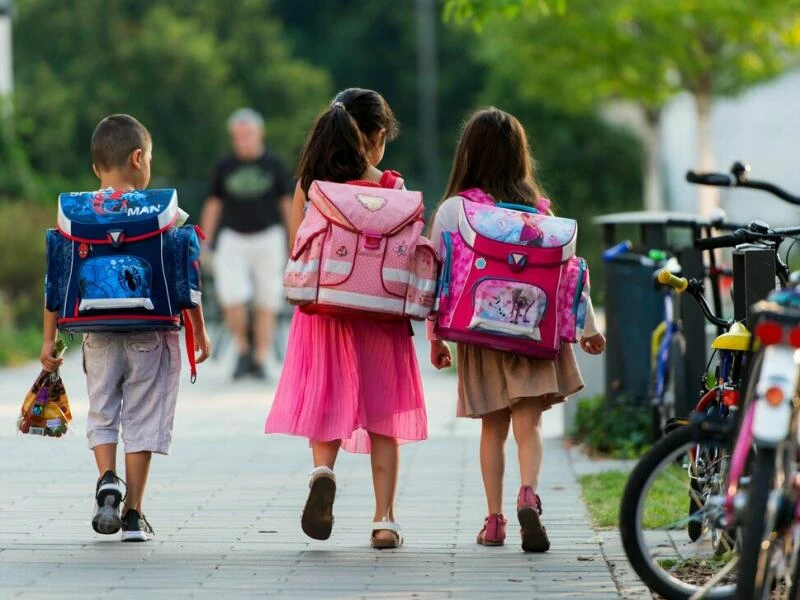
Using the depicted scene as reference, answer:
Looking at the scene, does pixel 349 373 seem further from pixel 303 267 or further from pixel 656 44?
pixel 656 44

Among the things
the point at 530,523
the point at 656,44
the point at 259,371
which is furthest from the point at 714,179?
the point at 656,44

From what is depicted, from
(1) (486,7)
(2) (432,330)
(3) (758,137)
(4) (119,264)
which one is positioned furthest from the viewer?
(3) (758,137)

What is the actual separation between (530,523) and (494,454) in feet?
1.32

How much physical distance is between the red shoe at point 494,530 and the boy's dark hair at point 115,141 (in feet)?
6.29

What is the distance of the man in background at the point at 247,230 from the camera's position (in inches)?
570

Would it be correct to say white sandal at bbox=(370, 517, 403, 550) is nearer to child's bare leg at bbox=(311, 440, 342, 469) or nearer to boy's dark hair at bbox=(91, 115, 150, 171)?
child's bare leg at bbox=(311, 440, 342, 469)

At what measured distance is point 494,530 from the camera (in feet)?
21.0

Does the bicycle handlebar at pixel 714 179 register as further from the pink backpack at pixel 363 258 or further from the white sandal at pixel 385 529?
the white sandal at pixel 385 529

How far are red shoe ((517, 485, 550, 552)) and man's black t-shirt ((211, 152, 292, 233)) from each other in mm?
8442

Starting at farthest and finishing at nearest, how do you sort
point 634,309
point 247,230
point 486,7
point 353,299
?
point 247,230, point 486,7, point 634,309, point 353,299

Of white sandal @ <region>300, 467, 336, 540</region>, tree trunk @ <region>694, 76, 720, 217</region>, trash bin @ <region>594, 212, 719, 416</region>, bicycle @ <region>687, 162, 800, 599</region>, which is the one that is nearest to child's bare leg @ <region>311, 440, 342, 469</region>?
white sandal @ <region>300, 467, 336, 540</region>

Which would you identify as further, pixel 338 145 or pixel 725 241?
pixel 338 145

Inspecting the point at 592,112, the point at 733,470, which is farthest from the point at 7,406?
the point at 592,112

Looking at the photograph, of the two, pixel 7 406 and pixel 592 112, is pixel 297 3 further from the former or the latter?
pixel 7 406
